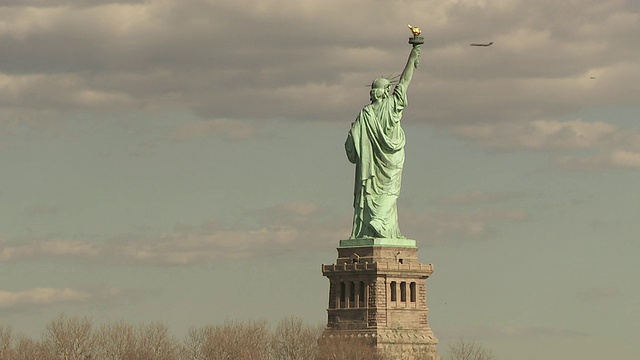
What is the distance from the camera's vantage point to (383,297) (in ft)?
536

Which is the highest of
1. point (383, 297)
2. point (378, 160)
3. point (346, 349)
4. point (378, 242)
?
point (378, 160)

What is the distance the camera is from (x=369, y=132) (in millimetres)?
165125

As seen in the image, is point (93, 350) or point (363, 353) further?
point (93, 350)

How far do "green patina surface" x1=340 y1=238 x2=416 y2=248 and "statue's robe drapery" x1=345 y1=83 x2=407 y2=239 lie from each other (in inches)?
22.0

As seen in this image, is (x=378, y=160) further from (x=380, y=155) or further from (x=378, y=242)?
(x=378, y=242)

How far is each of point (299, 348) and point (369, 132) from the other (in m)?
18.7

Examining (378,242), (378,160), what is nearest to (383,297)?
(378,242)

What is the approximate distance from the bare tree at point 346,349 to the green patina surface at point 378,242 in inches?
284


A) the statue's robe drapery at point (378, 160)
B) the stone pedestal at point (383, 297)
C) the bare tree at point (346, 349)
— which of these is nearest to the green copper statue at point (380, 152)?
the statue's robe drapery at point (378, 160)

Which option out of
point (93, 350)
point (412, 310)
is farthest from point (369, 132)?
point (93, 350)

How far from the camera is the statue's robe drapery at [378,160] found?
165 metres

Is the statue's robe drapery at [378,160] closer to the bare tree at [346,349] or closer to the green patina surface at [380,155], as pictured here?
the green patina surface at [380,155]

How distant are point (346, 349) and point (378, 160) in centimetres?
1479

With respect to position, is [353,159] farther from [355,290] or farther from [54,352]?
[54,352]
